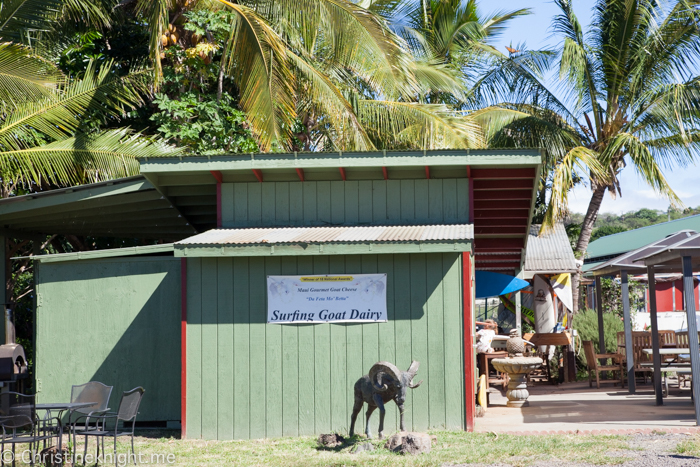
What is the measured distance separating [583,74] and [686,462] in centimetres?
1181

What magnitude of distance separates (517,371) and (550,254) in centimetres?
719

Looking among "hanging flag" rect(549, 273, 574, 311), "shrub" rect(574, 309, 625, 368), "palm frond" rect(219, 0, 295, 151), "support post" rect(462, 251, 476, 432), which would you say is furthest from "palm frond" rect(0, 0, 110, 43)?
"shrub" rect(574, 309, 625, 368)

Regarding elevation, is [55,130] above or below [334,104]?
below

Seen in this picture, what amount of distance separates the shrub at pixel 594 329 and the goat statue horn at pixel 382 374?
30.5 feet

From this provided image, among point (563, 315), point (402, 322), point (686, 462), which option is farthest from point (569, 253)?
point (686, 462)

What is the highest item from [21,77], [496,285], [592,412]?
[21,77]

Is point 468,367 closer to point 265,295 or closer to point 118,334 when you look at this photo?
point 265,295

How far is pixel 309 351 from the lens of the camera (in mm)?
8352

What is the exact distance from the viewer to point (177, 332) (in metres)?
8.96

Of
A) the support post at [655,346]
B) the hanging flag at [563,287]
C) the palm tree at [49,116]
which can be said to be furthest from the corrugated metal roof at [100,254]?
the hanging flag at [563,287]

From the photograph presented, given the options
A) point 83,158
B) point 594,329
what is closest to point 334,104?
point 83,158

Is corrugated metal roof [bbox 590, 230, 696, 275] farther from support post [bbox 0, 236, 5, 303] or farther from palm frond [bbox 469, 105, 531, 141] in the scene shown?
support post [bbox 0, 236, 5, 303]

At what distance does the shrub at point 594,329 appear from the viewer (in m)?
15.3

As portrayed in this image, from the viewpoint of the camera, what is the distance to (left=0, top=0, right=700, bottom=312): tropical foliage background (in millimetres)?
12172
